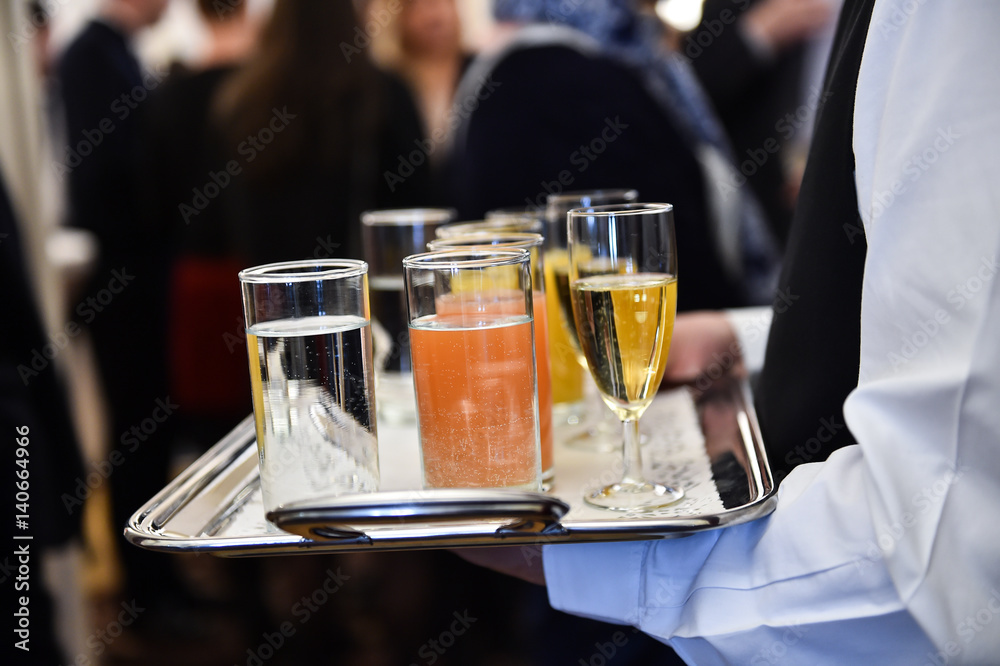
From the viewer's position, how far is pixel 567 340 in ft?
3.65

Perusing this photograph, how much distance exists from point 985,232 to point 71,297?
2613 millimetres

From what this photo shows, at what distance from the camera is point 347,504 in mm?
625

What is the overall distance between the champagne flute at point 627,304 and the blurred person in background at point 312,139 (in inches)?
52.6

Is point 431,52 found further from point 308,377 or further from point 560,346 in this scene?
point 308,377

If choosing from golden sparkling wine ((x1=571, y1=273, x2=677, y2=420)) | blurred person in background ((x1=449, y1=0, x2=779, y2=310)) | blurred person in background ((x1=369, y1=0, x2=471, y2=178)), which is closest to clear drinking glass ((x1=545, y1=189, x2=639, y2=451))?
golden sparkling wine ((x1=571, y1=273, x2=677, y2=420))

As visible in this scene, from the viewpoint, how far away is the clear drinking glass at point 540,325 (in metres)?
0.91

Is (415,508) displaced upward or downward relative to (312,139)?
downward

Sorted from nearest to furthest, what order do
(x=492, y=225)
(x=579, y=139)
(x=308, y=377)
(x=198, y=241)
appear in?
(x=308, y=377)
(x=492, y=225)
(x=579, y=139)
(x=198, y=241)

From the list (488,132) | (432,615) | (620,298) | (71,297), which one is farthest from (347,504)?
(71,297)

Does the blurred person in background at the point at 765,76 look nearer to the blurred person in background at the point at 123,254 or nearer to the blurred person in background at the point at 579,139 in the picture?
the blurred person in background at the point at 579,139

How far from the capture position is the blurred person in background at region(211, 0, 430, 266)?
6.53 feet

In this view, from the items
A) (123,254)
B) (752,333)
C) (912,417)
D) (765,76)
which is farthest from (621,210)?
(123,254)

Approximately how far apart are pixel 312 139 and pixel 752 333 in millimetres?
1228

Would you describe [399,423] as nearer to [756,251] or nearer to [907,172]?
[907,172]
